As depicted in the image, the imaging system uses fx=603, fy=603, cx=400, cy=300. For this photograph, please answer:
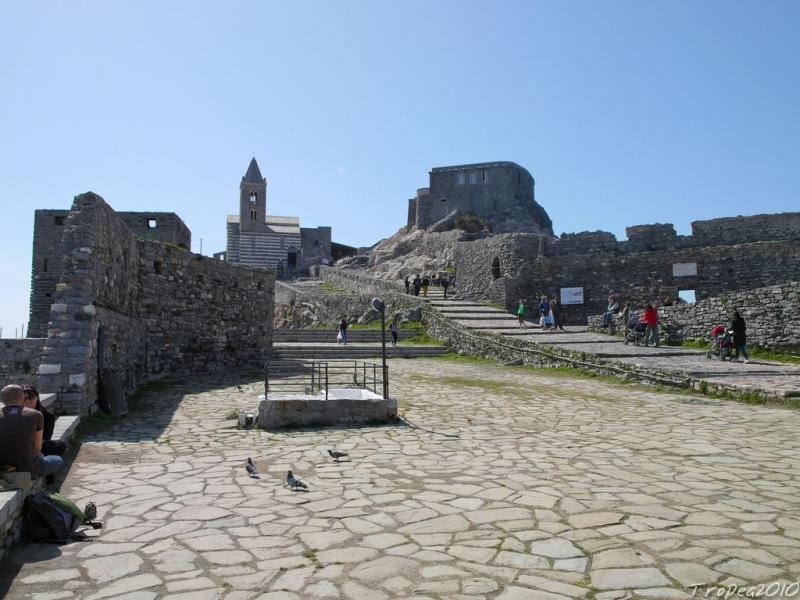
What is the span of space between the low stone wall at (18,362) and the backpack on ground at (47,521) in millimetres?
7975

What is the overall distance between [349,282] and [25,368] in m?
29.7

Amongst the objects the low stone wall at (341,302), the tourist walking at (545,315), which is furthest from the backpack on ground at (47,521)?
the low stone wall at (341,302)

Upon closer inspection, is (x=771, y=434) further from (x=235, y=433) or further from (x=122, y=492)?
(x=122, y=492)

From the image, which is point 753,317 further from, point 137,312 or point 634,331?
point 137,312

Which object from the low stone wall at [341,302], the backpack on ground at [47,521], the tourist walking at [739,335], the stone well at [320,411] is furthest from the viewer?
the low stone wall at [341,302]

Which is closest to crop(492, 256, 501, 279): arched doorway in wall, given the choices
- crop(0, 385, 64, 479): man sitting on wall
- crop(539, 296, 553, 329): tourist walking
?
crop(539, 296, 553, 329): tourist walking

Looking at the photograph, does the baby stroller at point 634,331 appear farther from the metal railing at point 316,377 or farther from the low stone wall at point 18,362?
the low stone wall at point 18,362

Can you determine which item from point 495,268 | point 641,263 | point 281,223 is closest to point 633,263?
point 641,263

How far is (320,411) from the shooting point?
31.1 feet

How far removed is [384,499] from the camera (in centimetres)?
561

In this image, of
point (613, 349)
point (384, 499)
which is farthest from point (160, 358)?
point (613, 349)

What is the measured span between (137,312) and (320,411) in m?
7.75

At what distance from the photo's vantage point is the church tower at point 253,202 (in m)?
62.4

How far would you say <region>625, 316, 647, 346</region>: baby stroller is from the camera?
20.2 meters
